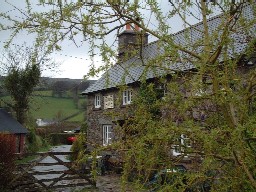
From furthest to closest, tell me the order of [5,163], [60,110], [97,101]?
[60,110] < [97,101] < [5,163]

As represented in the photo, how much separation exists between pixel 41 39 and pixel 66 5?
0.37m

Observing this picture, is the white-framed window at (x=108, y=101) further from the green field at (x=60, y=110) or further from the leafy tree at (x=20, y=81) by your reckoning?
the green field at (x=60, y=110)

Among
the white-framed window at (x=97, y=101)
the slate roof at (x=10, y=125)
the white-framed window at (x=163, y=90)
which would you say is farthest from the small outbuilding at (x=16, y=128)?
the white-framed window at (x=163, y=90)

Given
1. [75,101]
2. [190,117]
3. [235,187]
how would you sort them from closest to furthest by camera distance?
[235,187] < [190,117] < [75,101]

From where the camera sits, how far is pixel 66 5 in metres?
3.08

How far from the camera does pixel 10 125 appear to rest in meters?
28.1

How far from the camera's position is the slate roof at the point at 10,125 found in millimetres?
27188

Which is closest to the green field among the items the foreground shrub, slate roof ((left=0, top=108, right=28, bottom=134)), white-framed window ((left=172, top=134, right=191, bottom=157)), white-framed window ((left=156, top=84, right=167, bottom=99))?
slate roof ((left=0, top=108, right=28, bottom=134))

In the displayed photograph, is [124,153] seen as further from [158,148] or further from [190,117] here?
[190,117]

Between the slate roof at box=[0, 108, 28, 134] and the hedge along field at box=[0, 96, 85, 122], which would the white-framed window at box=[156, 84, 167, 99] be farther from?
the hedge along field at box=[0, 96, 85, 122]

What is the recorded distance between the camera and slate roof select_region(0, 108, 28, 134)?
27.2 m

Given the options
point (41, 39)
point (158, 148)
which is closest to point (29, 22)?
point (41, 39)

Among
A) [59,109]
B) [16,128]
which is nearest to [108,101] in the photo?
[16,128]

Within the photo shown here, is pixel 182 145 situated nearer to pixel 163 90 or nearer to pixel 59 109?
pixel 163 90
